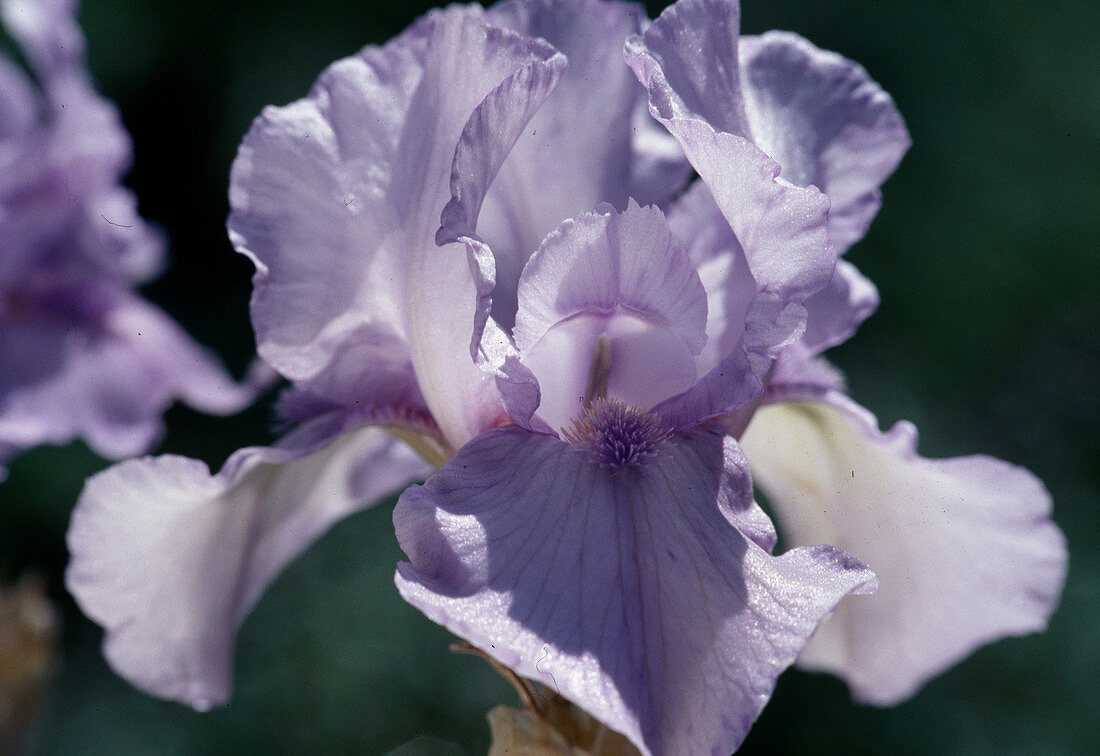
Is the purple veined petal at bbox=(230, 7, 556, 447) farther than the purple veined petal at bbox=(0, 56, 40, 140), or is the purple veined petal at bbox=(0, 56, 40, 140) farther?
the purple veined petal at bbox=(0, 56, 40, 140)

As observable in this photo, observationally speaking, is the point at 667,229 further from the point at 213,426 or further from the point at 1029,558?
the point at 213,426

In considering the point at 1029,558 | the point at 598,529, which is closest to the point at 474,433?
the point at 598,529

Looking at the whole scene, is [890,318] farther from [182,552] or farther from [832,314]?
[182,552]

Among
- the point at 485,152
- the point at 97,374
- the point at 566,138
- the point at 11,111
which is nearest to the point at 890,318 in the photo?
the point at 97,374

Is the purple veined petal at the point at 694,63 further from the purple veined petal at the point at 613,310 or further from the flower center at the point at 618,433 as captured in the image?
the flower center at the point at 618,433

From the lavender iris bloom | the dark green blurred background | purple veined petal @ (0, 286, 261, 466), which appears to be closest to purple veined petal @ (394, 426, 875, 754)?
purple veined petal @ (0, 286, 261, 466)

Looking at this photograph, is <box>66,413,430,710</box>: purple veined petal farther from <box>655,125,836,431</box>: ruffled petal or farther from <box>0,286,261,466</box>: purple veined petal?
<box>0,286,261,466</box>: purple veined petal

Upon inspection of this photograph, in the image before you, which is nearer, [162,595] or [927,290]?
[162,595]
